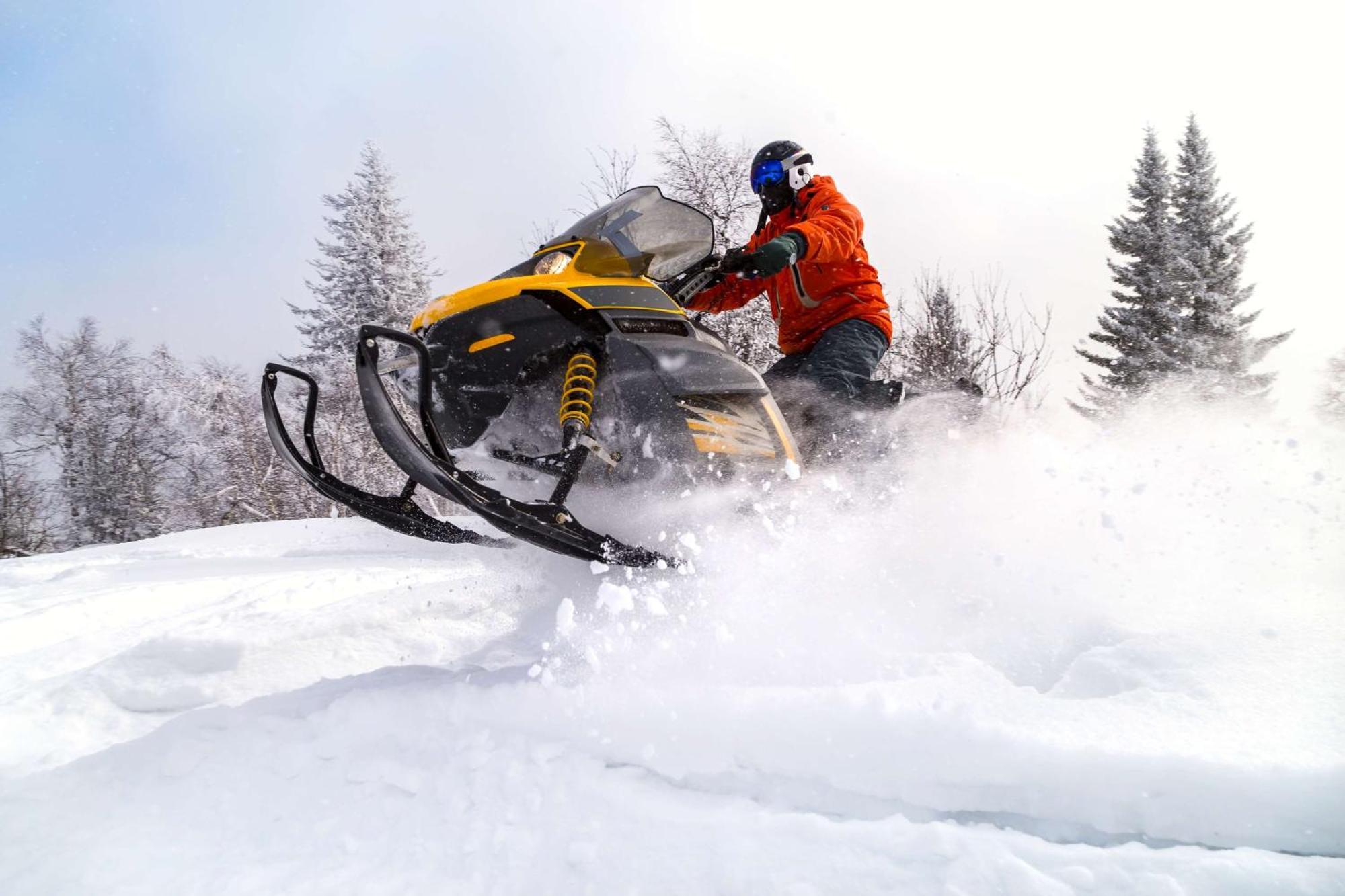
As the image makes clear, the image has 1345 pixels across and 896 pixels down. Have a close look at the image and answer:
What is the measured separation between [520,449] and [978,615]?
1.60 meters

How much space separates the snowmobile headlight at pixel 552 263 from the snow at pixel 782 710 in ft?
3.14

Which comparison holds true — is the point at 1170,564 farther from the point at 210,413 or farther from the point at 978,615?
the point at 210,413

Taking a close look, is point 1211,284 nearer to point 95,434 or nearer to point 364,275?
point 364,275

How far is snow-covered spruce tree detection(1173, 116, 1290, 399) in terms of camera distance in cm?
1591

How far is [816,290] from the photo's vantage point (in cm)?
342

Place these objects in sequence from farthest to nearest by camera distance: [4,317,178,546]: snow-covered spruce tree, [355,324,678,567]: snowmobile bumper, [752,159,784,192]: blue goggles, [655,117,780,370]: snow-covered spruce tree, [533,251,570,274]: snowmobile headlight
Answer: [4,317,178,546]: snow-covered spruce tree
[655,117,780,370]: snow-covered spruce tree
[752,159,784,192]: blue goggles
[533,251,570,274]: snowmobile headlight
[355,324,678,567]: snowmobile bumper

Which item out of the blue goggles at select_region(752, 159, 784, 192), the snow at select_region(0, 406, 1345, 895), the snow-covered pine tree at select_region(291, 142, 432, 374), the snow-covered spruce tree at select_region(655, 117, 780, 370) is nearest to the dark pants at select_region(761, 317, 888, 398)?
the snow at select_region(0, 406, 1345, 895)

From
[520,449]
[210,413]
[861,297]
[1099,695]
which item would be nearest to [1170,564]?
[1099,695]

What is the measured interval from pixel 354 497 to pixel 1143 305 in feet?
62.5

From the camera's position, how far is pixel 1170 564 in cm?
250

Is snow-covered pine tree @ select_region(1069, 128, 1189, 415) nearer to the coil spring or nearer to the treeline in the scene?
the treeline

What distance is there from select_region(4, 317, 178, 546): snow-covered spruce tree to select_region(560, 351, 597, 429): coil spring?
25192 millimetres

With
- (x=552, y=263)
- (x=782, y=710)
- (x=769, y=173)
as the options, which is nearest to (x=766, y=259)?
(x=552, y=263)

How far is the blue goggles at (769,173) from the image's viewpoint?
3.36m
